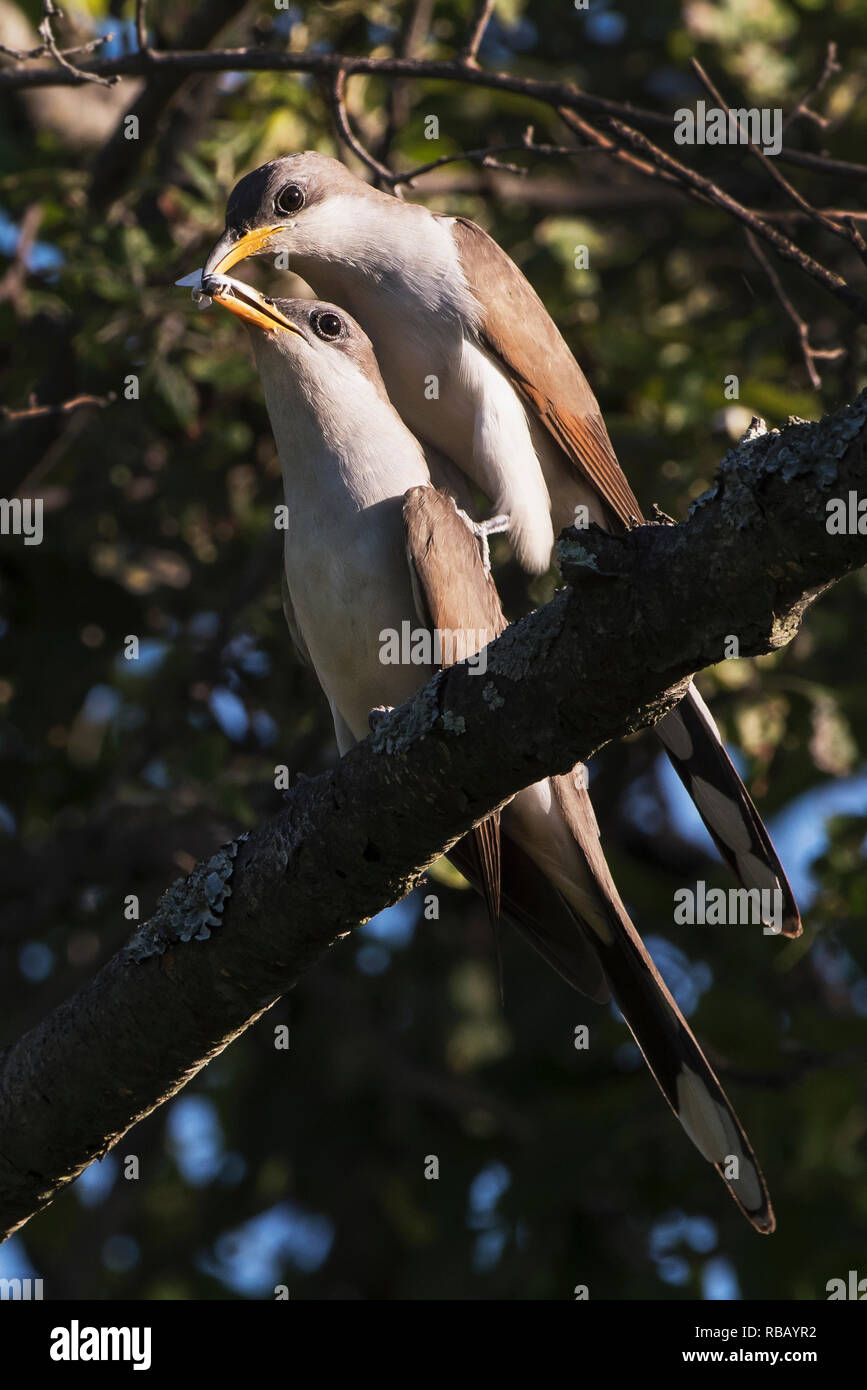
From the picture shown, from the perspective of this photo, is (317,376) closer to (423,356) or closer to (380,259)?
(423,356)

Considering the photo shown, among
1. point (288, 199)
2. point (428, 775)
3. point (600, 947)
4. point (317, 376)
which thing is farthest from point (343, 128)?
point (600, 947)

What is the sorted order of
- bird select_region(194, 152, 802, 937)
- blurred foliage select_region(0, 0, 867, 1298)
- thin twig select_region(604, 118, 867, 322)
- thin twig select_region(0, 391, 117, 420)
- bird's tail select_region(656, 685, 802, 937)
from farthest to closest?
blurred foliage select_region(0, 0, 867, 1298), thin twig select_region(0, 391, 117, 420), bird select_region(194, 152, 802, 937), bird's tail select_region(656, 685, 802, 937), thin twig select_region(604, 118, 867, 322)

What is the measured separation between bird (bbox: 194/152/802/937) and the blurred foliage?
→ 0.84 metres

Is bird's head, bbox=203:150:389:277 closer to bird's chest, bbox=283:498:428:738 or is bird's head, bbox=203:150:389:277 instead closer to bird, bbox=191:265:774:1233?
bird, bbox=191:265:774:1233

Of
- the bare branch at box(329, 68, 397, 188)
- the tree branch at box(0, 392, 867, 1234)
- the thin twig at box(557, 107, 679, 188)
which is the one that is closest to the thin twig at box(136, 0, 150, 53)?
the bare branch at box(329, 68, 397, 188)

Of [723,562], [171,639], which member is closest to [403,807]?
[723,562]

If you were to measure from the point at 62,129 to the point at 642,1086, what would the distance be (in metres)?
5.38

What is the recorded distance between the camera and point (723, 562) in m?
2.89

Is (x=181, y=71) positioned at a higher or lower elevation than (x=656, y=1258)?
higher

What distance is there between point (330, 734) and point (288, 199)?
8.73 feet

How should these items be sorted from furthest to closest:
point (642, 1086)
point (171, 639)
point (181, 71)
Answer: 1. point (171, 639)
2. point (642, 1086)
3. point (181, 71)

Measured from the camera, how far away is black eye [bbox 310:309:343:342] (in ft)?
15.6

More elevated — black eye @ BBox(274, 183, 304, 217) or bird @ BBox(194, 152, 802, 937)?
black eye @ BBox(274, 183, 304, 217)

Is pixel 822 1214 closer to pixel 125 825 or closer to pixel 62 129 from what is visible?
pixel 125 825
